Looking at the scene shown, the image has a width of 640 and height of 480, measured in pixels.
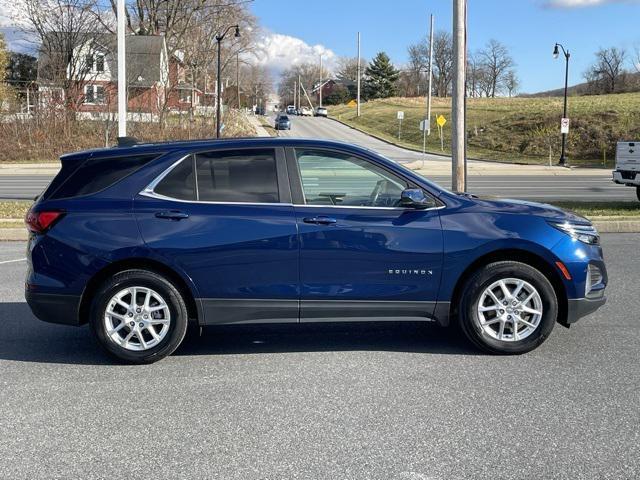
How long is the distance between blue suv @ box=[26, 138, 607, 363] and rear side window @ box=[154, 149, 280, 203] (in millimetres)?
11

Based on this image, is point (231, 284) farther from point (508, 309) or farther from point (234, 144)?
point (508, 309)

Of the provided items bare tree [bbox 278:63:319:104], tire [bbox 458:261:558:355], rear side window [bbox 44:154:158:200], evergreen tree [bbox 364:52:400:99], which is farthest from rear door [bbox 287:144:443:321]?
bare tree [bbox 278:63:319:104]

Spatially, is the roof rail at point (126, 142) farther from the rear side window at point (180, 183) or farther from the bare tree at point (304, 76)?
the bare tree at point (304, 76)

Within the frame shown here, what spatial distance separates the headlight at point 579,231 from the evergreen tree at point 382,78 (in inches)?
4729

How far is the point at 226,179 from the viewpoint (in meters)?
5.37

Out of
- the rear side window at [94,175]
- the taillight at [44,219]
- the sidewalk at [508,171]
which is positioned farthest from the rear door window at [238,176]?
the sidewalk at [508,171]

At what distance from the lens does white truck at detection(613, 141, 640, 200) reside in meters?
16.4

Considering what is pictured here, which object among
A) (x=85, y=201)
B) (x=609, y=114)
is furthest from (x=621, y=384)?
(x=609, y=114)

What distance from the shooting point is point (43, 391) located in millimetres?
4707

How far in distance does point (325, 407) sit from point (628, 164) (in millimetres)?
14580

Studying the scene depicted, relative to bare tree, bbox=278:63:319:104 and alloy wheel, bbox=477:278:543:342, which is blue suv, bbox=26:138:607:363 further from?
bare tree, bbox=278:63:319:104

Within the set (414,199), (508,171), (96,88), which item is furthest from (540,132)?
(414,199)

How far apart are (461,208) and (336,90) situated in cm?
14617

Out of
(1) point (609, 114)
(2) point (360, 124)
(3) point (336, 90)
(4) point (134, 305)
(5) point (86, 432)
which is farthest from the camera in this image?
(3) point (336, 90)
